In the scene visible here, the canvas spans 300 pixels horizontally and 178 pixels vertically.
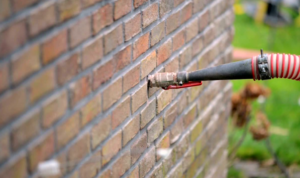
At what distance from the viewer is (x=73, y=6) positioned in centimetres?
137

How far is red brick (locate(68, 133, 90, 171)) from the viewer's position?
1452 millimetres

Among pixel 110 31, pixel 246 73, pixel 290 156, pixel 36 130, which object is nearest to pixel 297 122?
pixel 290 156

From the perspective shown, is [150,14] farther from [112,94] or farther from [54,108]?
[54,108]

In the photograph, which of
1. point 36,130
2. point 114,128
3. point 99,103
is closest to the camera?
point 36,130

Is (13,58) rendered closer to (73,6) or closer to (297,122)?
(73,6)

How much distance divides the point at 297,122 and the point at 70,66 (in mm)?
4086

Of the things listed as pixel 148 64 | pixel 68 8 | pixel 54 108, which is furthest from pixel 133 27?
pixel 54 108

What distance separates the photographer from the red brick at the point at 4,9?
3.54 feet

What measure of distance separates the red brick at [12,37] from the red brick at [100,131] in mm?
489

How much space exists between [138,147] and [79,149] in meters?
0.46

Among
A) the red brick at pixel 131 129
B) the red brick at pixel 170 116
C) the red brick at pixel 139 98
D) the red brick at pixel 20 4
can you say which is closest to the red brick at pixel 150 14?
the red brick at pixel 139 98

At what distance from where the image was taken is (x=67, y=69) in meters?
1.37

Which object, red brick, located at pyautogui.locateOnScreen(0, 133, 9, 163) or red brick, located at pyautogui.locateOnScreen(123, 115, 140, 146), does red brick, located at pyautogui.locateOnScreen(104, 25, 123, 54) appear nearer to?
red brick, located at pyautogui.locateOnScreen(123, 115, 140, 146)

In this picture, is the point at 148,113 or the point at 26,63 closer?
the point at 26,63
